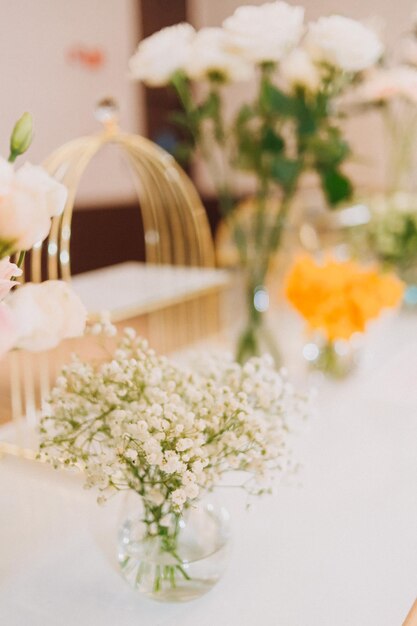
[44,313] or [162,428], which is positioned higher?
[44,313]

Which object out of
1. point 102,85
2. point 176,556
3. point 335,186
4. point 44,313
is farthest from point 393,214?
point 102,85

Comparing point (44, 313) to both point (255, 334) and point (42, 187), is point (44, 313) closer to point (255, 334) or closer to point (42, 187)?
point (42, 187)

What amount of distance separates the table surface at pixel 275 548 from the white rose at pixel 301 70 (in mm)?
605

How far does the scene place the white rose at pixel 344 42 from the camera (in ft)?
3.86

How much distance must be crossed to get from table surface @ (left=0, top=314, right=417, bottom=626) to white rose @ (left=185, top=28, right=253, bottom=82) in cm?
62

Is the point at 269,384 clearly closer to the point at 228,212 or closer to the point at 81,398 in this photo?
the point at 81,398

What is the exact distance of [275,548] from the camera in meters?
0.88

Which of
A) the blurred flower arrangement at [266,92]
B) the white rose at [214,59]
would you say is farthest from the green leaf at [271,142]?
the white rose at [214,59]

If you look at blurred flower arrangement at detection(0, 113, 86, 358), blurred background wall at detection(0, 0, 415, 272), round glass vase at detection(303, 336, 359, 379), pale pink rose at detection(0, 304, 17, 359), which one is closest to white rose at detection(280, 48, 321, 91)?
round glass vase at detection(303, 336, 359, 379)

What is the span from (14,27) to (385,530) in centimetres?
334

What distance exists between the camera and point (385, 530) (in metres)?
0.92

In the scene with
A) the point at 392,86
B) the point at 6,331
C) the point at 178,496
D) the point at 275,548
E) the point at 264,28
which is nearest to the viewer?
the point at 6,331

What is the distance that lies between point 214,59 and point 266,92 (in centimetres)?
11

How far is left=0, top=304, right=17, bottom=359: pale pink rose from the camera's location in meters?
0.49
